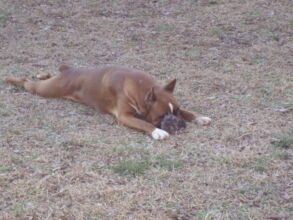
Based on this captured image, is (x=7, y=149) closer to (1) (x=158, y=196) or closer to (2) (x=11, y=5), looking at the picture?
(1) (x=158, y=196)

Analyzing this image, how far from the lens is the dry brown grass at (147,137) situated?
465 cm

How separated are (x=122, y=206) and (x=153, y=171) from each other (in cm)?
75

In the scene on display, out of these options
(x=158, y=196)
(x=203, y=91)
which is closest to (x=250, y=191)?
(x=158, y=196)

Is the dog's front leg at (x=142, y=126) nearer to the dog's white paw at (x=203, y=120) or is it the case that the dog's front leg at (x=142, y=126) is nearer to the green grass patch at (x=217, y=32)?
the dog's white paw at (x=203, y=120)

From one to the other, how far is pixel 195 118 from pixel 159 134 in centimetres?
72

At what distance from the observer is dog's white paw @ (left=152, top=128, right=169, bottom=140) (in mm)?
6113

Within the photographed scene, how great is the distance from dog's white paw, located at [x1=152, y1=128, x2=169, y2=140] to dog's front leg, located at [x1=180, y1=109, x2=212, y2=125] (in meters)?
0.60

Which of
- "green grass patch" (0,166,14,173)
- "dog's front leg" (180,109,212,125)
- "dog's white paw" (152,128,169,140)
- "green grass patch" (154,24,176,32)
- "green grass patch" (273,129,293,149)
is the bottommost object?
"green grass patch" (154,24,176,32)

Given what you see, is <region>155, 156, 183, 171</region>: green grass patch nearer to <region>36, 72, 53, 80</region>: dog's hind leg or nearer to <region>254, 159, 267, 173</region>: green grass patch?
<region>254, 159, 267, 173</region>: green grass patch

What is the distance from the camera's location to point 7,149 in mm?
5734

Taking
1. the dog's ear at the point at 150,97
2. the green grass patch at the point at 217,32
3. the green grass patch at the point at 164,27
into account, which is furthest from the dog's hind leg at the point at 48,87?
the green grass patch at the point at 217,32

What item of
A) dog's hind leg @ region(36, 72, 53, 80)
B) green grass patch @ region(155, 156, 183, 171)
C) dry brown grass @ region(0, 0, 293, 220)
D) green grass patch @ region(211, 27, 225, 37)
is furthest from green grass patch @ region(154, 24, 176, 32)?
green grass patch @ region(155, 156, 183, 171)

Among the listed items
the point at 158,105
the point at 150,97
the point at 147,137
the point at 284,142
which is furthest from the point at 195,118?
the point at 284,142

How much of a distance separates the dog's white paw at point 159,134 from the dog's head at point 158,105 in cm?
28
